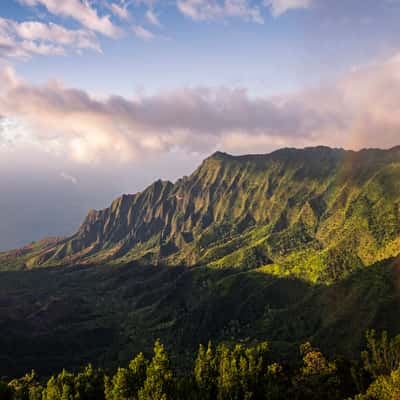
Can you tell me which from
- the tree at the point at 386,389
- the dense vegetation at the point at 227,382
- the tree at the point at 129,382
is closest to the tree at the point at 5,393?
the dense vegetation at the point at 227,382

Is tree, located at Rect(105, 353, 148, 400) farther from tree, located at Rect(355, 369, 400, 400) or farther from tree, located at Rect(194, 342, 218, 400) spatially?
tree, located at Rect(355, 369, 400, 400)

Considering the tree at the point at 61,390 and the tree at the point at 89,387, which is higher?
the tree at the point at 61,390

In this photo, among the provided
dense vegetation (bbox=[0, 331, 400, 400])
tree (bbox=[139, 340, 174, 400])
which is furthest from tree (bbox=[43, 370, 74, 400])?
tree (bbox=[139, 340, 174, 400])

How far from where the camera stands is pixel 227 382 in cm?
8238

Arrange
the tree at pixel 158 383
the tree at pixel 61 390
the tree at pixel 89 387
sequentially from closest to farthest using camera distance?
1. the tree at pixel 158 383
2. the tree at pixel 61 390
3. the tree at pixel 89 387

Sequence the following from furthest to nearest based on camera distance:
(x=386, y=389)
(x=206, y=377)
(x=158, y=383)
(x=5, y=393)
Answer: (x=5, y=393)
(x=206, y=377)
(x=158, y=383)
(x=386, y=389)

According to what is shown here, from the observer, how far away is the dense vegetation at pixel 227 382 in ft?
233

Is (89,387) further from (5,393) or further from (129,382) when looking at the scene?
(5,393)

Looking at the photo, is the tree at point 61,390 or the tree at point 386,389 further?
the tree at point 61,390

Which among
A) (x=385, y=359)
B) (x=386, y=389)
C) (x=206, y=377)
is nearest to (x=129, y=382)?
(x=206, y=377)

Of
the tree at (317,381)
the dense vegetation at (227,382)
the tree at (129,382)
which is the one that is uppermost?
the tree at (129,382)

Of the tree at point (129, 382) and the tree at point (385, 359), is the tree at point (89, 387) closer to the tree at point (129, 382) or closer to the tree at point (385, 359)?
the tree at point (129, 382)

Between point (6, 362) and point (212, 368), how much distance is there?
16008 centimetres

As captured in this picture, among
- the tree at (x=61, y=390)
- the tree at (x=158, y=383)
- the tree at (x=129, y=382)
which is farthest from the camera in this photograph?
the tree at (x=61, y=390)
